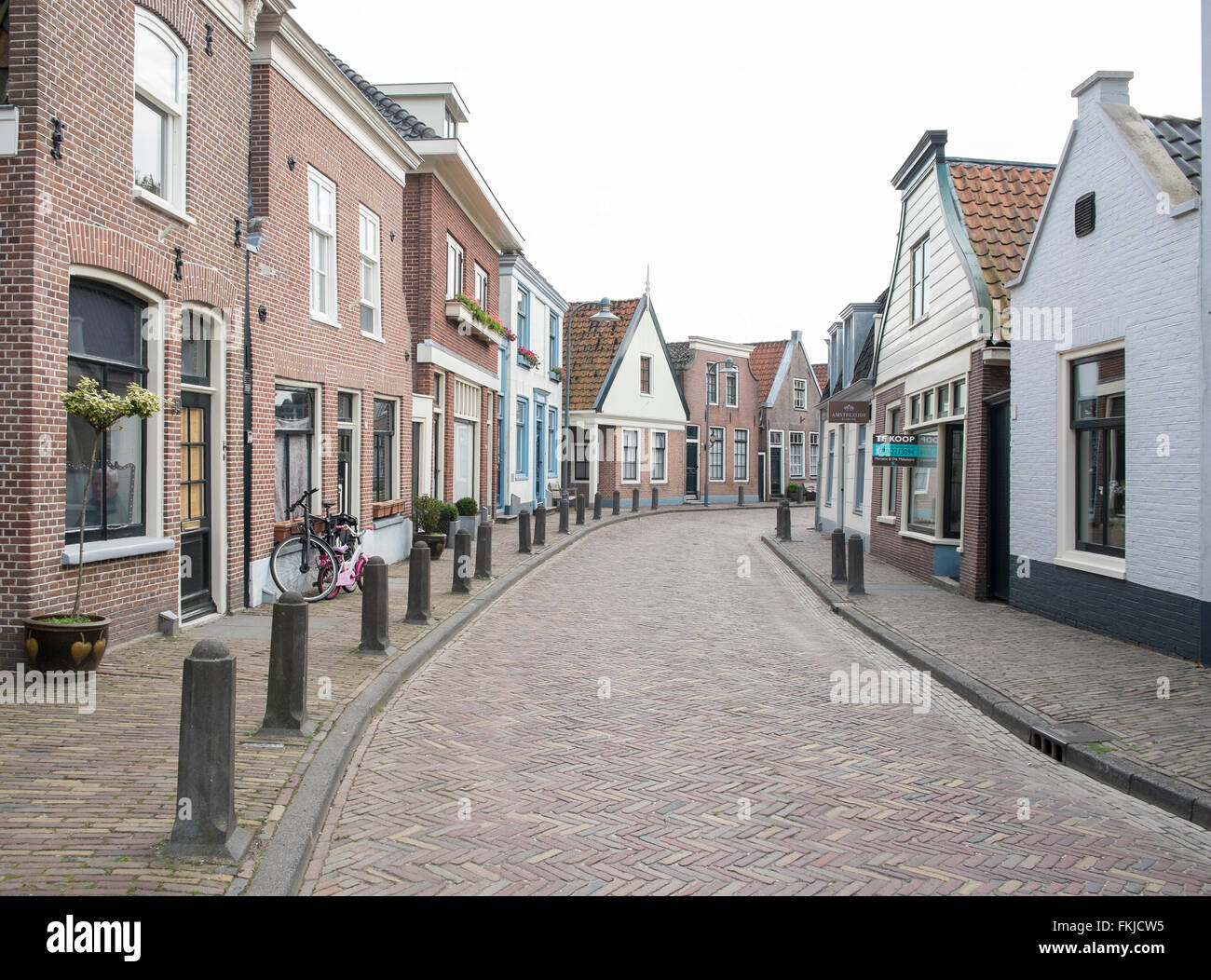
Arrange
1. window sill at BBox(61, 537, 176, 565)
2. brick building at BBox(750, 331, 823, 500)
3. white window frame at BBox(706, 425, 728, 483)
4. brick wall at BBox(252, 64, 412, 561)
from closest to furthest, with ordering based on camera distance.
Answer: window sill at BBox(61, 537, 176, 565)
brick wall at BBox(252, 64, 412, 561)
white window frame at BBox(706, 425, 728, 483)
brick building at BBox(750, 331, 823, 500)

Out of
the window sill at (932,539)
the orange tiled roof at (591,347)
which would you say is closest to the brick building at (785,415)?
the orange tiled roof at (591,347)

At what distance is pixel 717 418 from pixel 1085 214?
32.6 m

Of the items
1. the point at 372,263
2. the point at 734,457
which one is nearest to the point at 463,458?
the point at 372,263

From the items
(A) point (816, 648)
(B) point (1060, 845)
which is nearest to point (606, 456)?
(A) point (816, 648)

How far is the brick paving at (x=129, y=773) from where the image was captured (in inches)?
155

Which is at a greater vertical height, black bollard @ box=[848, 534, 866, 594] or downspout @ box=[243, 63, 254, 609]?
downspout @ box=[243, 63, 254, 609]

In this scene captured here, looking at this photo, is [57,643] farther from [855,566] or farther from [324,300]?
[855,566]

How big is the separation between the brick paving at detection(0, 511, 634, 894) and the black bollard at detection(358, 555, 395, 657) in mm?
187

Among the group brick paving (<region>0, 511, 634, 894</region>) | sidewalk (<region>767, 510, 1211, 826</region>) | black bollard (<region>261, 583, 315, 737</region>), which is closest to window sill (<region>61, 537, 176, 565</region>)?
brick paving (<region>0, 511, 634, 894</region>)

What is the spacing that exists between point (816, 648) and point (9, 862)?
7561 mm

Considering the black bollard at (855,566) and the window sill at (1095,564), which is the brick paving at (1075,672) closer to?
the black bollard at (855,566)

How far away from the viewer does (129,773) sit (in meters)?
5.14

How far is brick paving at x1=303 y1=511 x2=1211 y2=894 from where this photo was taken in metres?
4.23

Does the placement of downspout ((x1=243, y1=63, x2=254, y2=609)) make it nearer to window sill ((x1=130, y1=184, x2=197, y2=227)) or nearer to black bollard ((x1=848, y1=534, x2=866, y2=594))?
window sill ((x1=130, y1=184, x2=197, y2=227))
